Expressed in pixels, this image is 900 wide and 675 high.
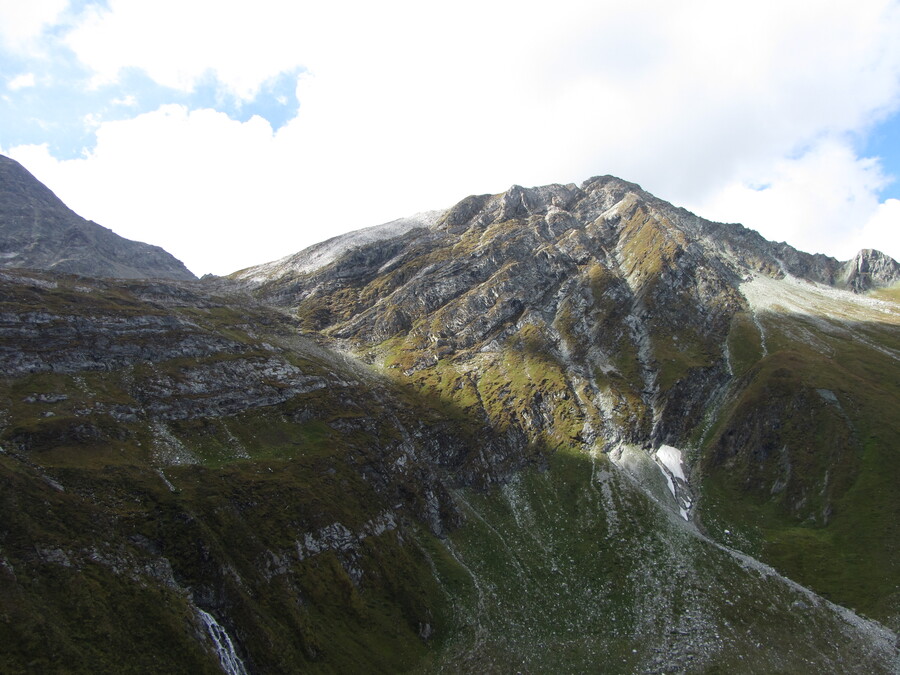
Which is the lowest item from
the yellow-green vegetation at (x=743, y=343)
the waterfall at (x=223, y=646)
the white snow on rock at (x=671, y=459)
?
the white snow on rock at (x=671, y=459)

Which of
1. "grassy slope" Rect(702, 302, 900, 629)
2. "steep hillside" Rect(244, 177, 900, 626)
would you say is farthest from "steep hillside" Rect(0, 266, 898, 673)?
"steep hillside" Rect(244, 177, 900, 626)

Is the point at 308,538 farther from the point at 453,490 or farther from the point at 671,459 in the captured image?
the point at 671,459

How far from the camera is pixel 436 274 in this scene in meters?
167

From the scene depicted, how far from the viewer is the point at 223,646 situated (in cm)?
3591

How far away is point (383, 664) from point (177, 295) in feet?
436

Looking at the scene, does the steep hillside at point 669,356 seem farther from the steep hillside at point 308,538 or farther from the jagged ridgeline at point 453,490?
the steep hillside at point 308,538

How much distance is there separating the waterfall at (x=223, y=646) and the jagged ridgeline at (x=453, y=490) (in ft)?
0.90

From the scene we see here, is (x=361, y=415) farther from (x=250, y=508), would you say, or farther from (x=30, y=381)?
(x=30, y=381)

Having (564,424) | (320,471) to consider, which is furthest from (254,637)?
(564,424)

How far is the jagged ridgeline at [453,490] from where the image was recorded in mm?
38750

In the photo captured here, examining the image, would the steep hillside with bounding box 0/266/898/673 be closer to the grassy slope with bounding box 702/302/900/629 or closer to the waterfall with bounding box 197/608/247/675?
the waterfall with bounding box 197/608/247/675

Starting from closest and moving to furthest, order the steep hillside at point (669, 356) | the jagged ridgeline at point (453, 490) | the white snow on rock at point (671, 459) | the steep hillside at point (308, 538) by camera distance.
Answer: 1. the steep hillside at point (308, 538)
2. the jagged ridgeline at point (453, 490)
3. the steep hillside at point (669, 356)
4. the white snow on rock at point (671, 459)

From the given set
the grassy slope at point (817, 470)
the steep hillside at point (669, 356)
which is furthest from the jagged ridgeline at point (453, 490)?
the steep hillside at point (669, 356)

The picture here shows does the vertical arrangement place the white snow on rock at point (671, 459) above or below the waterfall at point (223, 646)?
below
